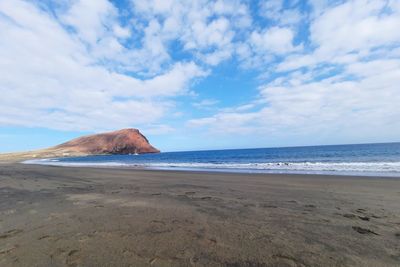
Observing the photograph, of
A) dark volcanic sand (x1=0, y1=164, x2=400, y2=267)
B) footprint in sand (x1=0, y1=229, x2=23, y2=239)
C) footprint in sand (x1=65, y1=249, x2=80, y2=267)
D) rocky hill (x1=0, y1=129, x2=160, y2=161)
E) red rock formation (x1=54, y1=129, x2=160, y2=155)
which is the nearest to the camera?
footprint in sand (x1=65, y1=249, x2=80, y2=267)

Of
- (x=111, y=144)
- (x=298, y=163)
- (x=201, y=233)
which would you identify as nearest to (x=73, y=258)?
(x=201, y=233)

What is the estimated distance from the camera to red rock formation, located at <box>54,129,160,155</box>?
132 m

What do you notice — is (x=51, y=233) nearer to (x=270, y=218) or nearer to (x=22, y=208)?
(x=22, y=208)

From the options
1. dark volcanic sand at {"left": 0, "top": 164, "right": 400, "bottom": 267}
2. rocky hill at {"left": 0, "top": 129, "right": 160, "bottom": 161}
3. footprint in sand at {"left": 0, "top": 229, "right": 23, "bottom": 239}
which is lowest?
dark volcanic sand at {"left": 0, "top": 164, "right": 400, "bottom": 267}

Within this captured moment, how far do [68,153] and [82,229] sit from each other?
131 m

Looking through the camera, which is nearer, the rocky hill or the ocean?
the ocean

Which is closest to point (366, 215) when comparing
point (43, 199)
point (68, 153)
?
point (43, 199)

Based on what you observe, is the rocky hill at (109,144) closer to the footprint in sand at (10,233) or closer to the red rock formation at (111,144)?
the red rock formation at (111,144)

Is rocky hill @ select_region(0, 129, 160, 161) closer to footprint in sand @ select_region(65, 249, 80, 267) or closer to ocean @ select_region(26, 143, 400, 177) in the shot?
ocean @ select_region(26, 143, 400, 177)

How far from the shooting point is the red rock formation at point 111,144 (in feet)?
433

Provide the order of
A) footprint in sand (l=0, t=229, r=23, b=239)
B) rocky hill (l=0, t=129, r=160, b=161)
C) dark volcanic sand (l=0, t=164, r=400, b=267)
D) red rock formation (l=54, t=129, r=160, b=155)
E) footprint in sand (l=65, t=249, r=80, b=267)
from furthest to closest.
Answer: red rock formation (l=54, t=129, r=160, b=155) < rocky hill (l=0, t=129, r=160, b=161) < footprint in sand (l=0, t=229, r=23, b=239) < dark volcanic sand (l=0, t=164, r=400, b=267) < footprint in sand (l=65, t=249, r=80, b=267)

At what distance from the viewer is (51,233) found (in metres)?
4.39

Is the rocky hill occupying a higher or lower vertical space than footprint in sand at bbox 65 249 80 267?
higher

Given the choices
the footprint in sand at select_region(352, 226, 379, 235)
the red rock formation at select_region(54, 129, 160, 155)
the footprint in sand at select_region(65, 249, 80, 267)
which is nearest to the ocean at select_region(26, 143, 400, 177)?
the footprint in sand at select_region(352, 226, 379, 235)
